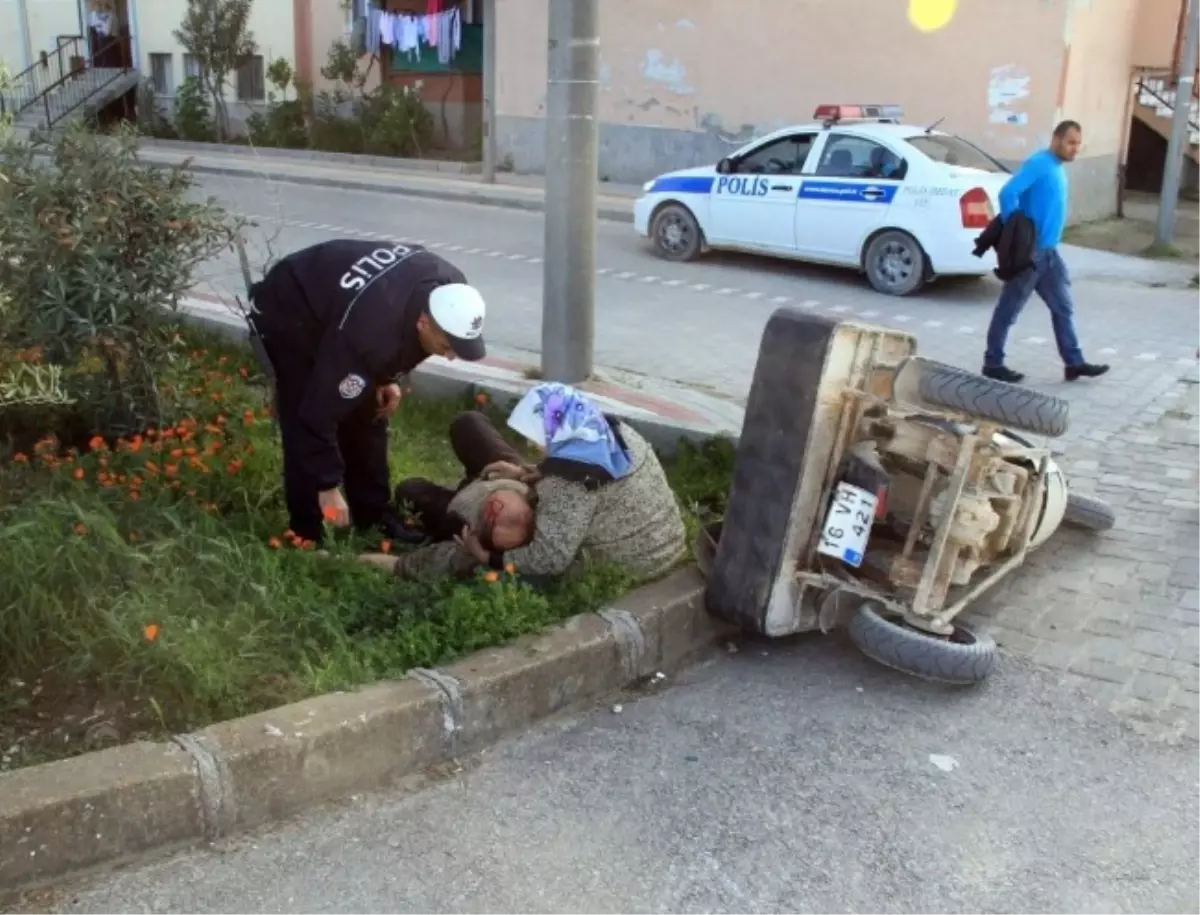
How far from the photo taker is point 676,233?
13.2 metres

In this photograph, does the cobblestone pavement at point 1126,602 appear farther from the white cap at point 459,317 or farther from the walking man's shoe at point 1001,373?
the white cap at point 459,317

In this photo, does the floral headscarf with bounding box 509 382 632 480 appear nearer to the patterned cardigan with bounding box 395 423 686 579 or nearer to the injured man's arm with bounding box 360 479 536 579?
the patterned cardigan with bounding box 395 423 686 579

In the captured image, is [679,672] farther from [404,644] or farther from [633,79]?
[633,79]

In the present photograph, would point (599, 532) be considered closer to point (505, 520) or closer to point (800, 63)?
point (505, 520)

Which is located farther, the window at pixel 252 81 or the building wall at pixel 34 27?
the building wall at pixel 34 27

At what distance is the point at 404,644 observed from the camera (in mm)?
3924

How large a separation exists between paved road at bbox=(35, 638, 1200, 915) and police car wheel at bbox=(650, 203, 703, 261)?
9.30m

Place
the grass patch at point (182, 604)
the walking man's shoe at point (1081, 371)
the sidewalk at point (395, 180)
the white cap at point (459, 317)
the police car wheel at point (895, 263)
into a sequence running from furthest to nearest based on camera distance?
1. the sidewalk at point (395, 180)
2. the police car wheel at point (895, 263)
3. the walking man's shoe at point (1081, 371)
4. the white cap at point (459, 317)
5. the grass patch at point (182, 604)

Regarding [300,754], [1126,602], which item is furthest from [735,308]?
[300,754]

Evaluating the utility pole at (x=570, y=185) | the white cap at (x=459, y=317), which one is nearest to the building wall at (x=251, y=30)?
the utility pole at (x=570, y=185)

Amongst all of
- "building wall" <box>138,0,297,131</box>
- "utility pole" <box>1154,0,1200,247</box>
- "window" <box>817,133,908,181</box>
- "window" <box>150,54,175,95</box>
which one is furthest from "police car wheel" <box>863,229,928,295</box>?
"window" <box>150,54,175,95</box>

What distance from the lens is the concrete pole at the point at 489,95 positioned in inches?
740

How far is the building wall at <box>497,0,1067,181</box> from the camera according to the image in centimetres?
1506

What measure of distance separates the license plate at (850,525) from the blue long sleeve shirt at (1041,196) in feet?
15.1
